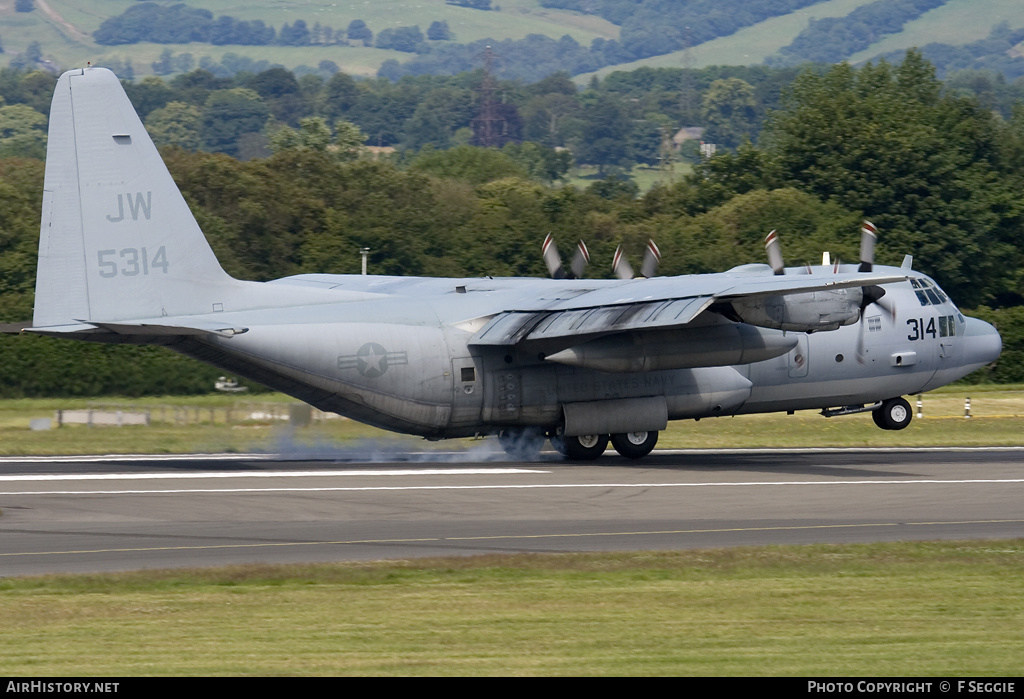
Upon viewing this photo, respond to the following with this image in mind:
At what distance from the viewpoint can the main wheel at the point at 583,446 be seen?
29.7 meters

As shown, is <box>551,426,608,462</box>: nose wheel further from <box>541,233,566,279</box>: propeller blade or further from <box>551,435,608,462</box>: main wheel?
<box>541,233,566,279</box>: propeller blade

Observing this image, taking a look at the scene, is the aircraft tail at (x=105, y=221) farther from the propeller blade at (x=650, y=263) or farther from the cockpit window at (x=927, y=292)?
the cockpit window at (x=927, y=292)

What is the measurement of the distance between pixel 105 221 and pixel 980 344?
1985 cm

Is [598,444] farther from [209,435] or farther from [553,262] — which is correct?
[209,435]

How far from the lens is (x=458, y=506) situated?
22.5 m

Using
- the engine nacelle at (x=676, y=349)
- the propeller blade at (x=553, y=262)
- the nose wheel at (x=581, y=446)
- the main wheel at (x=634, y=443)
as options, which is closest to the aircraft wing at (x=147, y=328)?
the engine nacelle at (x=676, y=349)

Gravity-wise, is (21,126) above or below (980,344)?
above

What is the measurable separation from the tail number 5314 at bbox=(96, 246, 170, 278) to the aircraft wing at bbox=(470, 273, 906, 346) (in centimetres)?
635

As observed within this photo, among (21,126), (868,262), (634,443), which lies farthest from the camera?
(21,126)

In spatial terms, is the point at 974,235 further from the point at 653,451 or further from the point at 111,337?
the point at 111,337

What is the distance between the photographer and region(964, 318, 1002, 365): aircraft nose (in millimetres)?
32781

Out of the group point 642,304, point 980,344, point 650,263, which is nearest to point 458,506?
point 642,304

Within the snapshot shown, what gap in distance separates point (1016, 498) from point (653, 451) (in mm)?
10764

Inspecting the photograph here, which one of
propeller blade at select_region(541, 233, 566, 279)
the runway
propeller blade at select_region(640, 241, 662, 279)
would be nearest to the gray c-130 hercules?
propeller blade at select_region(541, 233, 566, 279)
